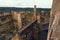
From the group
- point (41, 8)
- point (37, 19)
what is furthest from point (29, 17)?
point (41, 8)

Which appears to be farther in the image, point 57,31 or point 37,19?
point 37,19

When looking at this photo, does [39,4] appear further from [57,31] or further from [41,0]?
[57,31]

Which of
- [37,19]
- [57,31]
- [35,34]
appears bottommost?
[35,34]

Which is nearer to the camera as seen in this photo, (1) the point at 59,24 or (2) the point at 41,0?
(1) the point at 59,24

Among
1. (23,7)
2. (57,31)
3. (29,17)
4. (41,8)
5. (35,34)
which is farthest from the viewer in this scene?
(23,7)

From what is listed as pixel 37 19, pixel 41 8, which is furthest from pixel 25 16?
pixel 41 8

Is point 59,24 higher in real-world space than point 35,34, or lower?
higher

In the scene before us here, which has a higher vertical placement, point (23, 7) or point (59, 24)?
point (59, 24)

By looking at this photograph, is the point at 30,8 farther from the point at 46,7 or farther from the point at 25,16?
the point at 25,16

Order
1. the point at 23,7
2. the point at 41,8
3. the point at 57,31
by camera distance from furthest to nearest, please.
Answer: the point at 23,7, the point at 41,8, the point at 57,31
